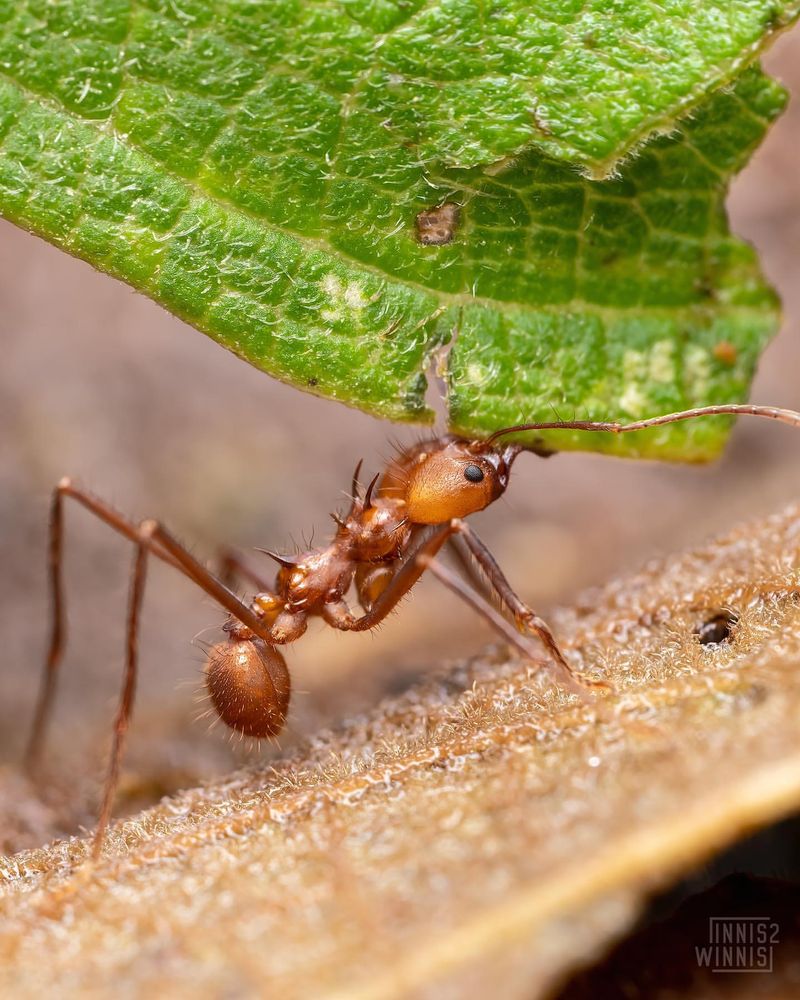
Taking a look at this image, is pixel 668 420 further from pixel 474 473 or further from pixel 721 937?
pixel 721 937

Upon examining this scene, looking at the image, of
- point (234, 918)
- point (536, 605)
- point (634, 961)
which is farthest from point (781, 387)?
point (234, 918)

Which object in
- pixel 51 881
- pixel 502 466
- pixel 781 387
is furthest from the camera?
pixel 781 387

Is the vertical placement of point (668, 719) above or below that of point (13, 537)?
below

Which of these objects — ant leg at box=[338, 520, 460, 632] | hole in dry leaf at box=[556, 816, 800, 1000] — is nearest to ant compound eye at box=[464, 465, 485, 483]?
ant leg at box=[338, 520, 460, 632]

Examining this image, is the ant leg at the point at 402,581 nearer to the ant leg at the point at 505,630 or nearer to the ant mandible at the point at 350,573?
the ant mandible at the point at 350,573

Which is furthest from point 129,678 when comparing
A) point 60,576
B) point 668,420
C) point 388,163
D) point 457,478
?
point 668,420

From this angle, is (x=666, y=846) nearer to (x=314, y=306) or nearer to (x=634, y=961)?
(x=634, y=961)

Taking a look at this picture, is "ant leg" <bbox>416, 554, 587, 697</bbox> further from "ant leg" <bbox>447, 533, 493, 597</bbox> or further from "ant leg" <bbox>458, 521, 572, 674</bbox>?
"ant leg" <bbox>447, 533, 493, 597</bbox>

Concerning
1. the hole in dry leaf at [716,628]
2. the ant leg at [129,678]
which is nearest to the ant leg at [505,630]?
the hole in dry leaf at [716,628]
